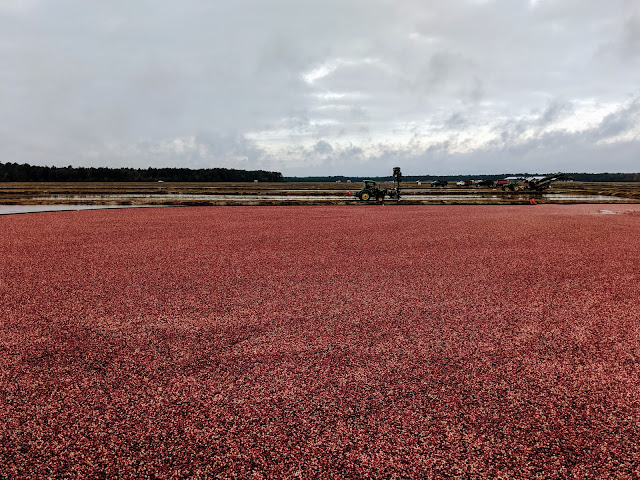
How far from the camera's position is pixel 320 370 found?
194 inches

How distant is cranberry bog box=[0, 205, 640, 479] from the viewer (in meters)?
3.44

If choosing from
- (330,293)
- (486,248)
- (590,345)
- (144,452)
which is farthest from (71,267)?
(486,248)

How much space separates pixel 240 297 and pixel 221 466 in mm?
4727

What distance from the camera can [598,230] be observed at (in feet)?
57.8

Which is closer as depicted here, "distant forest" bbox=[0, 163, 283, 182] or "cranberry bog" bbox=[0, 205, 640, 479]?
"cranberry bog" bbox=[0, 205, 640, 479]

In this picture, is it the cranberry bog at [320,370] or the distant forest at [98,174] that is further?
the distant forest at [98,174]

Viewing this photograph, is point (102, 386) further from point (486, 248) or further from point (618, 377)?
point (486, 248)

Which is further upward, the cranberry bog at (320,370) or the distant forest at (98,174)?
the distant forest at (98,174)

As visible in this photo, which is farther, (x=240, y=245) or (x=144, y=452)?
(x=240, y=245)

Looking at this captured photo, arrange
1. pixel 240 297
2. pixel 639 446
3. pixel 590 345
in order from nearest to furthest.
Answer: pixel 639 446
pixel 590 345
pixel 240 297

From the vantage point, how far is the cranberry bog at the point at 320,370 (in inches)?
135

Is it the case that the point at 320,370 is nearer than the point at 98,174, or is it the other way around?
the point at 320,370

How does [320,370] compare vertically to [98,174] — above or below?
below

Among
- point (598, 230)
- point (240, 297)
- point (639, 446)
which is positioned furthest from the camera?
point (598, 230)
